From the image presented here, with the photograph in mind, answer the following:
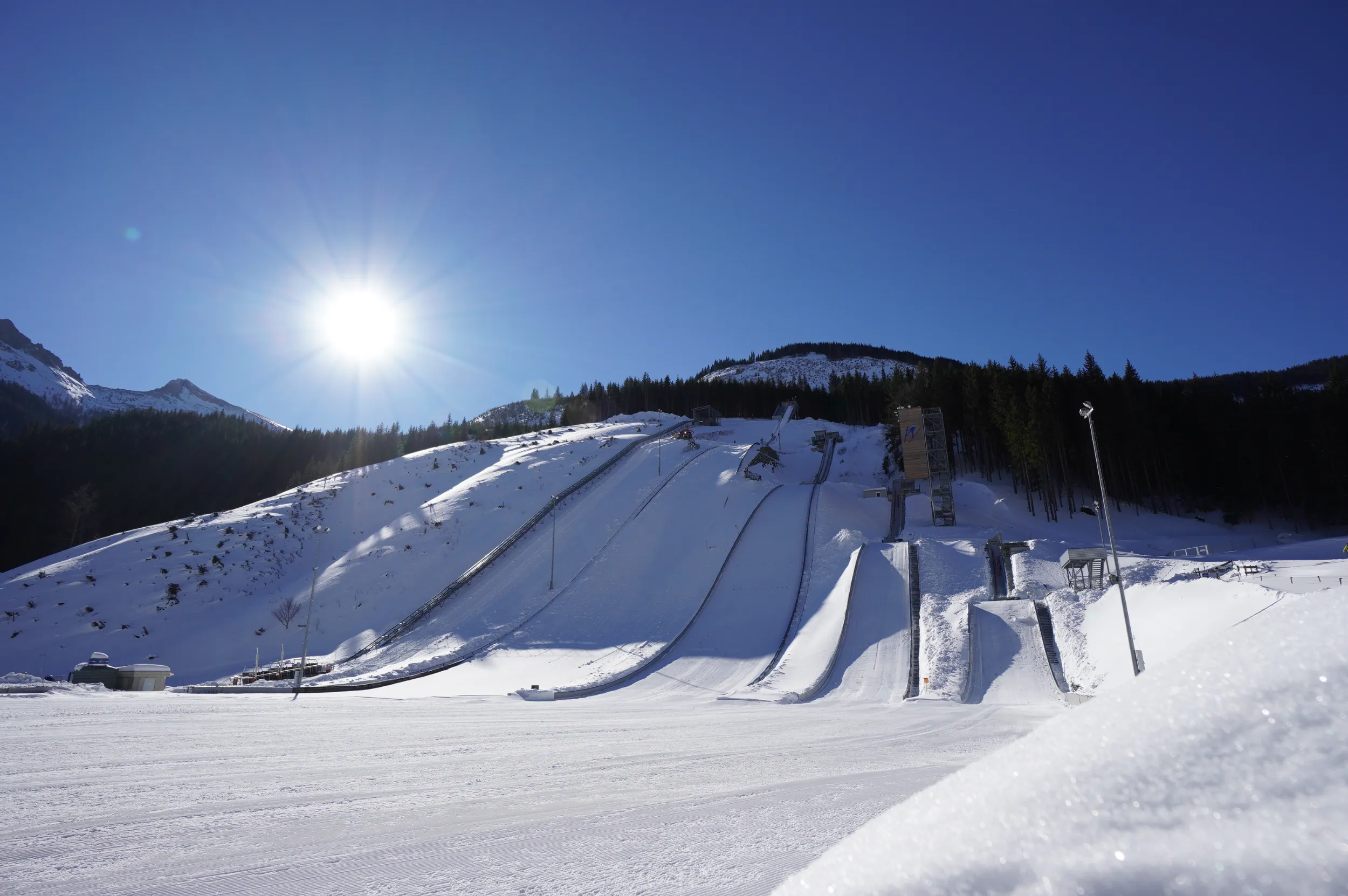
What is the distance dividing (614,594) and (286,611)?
643 inches

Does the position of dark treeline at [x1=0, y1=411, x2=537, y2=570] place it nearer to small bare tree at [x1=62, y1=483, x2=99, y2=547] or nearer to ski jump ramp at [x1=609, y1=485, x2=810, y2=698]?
small bare tree at [x1=62, y1=483, x2=99, y2=547]

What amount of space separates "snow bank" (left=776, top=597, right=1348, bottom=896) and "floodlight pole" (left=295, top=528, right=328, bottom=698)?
21.3 m

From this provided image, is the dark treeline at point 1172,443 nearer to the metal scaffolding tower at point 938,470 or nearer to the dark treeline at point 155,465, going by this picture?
the metal scaffolding tower at point 938,470

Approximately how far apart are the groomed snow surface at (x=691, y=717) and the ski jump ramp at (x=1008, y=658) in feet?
0.49

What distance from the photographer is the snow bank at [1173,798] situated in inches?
32.6

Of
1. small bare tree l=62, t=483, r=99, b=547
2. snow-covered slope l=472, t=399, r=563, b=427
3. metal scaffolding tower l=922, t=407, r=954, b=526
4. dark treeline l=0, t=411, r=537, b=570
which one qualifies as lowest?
metal scaffolding tower l=922, t=407, r=954, b=526

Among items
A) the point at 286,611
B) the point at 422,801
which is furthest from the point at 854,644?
the point at 286,611

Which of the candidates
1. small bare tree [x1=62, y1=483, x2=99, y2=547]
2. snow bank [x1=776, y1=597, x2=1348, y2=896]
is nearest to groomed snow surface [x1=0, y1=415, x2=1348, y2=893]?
snow bank [x1=776, y1=597, x2=1348, y2=896]

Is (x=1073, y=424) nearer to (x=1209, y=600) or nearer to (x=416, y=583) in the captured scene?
(x=1209, y=600)

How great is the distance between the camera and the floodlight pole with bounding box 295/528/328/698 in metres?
22.7

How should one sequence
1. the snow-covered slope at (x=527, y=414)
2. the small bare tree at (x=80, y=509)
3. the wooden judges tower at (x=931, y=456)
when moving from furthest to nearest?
the snow-covered slope at (x=527, y=414)
the small bare tree at (x=80, y=509)
the wooden judges tower at (x=931, y=456)

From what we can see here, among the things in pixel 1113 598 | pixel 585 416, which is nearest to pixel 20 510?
pixel 585 416

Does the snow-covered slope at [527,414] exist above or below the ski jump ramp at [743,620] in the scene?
above

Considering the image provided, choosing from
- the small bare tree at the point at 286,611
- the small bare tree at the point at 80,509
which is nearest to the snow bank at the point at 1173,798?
the small bare tree at the point at 286,611
